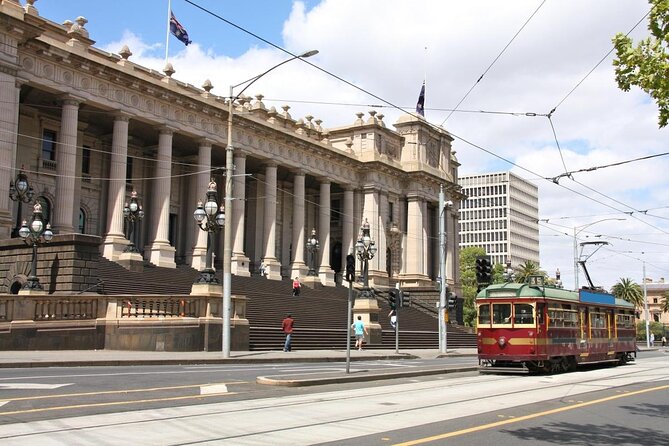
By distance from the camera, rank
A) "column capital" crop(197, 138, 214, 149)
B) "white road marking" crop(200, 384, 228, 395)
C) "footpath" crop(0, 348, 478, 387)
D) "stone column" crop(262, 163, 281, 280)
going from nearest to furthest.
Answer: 1. "white road marking" crop(200, 384, 228, 395)
2. "footpath" crop(0, 348, 478, 387)
3. "column capital" crop(197, 138, 214, 149)
4. "stone column" crop(262, 163, 281, 280)

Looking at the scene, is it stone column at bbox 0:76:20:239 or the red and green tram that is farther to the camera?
stone column at bbox 0:76:20:239

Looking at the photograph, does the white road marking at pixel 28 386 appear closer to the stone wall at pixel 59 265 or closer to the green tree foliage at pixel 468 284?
the stone wall at pixel 59 265

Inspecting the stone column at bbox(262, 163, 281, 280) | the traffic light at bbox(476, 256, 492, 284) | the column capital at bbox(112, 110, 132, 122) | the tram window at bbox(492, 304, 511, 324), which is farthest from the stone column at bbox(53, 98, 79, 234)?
the tram window at bbox(492, 304, 511, 324)

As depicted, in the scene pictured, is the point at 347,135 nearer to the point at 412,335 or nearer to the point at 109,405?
the point at 412,335

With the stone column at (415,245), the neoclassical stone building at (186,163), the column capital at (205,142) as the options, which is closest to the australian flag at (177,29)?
the neoclassical stone building at (186,163)

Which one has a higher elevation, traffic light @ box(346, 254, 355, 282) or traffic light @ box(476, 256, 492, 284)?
traffic light @ box(476, 256, 492, 284)

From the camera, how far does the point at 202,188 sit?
4912 cm

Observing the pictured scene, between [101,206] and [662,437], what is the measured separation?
142ft

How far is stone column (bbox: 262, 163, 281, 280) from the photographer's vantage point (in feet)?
178

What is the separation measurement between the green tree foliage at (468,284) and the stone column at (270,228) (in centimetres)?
3264

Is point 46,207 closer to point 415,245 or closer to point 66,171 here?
point 66,171

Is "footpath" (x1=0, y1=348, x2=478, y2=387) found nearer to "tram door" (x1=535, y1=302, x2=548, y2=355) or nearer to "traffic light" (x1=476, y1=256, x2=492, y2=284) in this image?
"tram door" (x1=535, y1=302, x2=548, y2=355)

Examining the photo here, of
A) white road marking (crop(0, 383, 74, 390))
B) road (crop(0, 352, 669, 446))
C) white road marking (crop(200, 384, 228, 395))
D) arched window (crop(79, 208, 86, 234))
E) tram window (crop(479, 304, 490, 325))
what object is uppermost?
arched window (crop(79, 208, 86, 234))

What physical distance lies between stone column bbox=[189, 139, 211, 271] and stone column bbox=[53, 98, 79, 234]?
31.2ft
